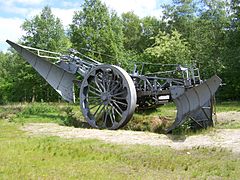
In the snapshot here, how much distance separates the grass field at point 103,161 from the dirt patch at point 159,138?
0.79 m

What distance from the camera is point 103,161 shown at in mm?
8516

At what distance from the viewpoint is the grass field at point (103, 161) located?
7141 millimetres

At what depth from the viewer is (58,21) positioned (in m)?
44.1

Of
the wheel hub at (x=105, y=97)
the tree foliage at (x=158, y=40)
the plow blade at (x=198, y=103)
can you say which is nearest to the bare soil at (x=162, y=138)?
the plow blade at (x=198, y=103)

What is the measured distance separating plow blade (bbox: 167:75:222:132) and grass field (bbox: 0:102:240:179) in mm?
3710

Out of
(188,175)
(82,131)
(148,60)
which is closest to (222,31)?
(148,60)

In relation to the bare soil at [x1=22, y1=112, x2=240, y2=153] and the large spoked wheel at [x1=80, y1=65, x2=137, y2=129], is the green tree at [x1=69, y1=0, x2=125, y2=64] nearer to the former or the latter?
the large spoked wheel at [x1=80, y1=65, x2=137, y2=129]

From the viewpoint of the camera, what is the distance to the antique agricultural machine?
13680 mm

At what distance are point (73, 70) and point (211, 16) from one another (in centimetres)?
2724

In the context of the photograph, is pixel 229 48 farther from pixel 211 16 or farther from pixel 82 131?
pixel 82 131

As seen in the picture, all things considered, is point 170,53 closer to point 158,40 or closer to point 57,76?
point 158,40

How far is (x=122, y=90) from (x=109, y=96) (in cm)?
69

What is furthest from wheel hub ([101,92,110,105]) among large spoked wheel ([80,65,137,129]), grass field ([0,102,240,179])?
grass field ([0,102,240,179])

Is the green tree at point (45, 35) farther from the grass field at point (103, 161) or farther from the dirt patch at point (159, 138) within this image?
the grass field at point (103, 161)
